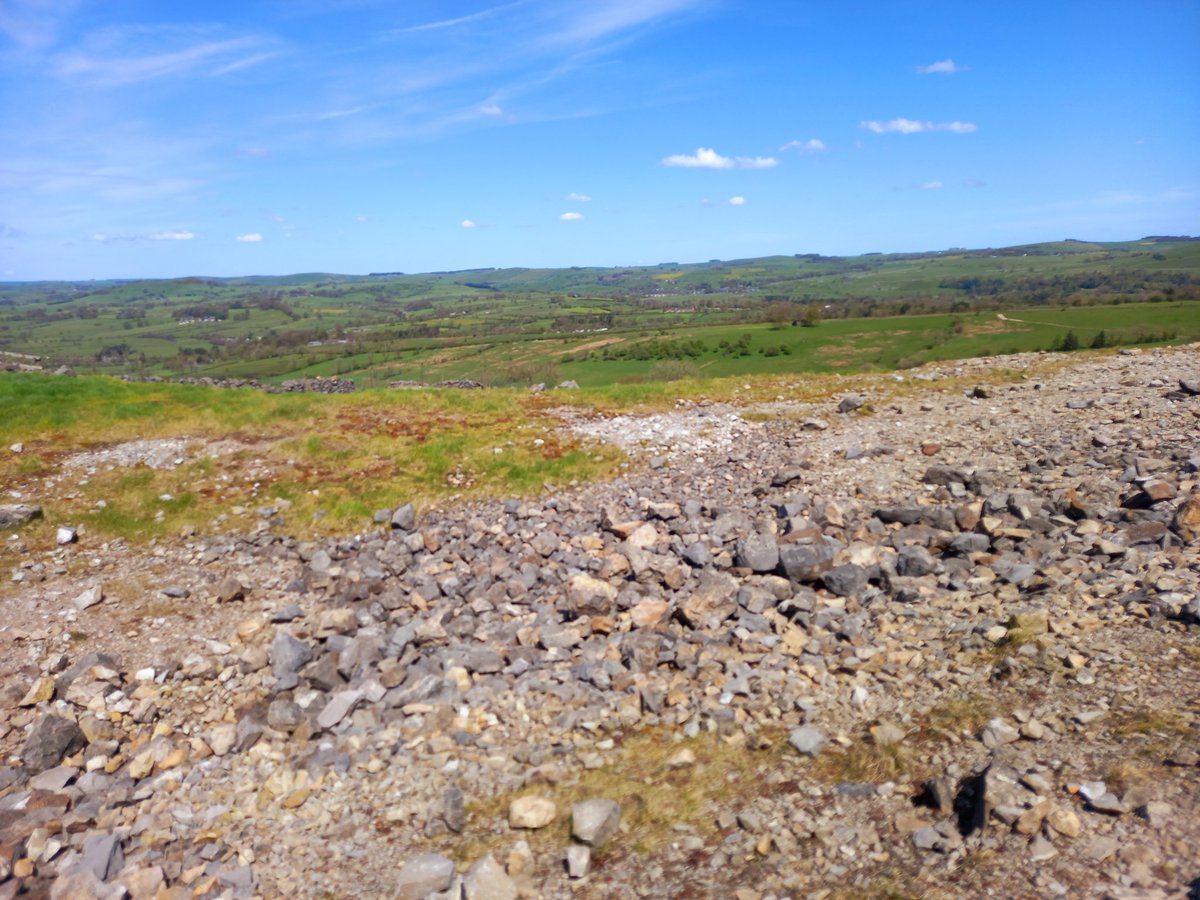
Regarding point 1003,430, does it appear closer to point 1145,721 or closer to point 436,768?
point 1145,721

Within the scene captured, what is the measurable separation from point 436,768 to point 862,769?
4.81 m

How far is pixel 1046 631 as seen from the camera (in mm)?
8766

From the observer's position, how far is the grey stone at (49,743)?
346 inches

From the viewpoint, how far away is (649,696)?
8.87 m

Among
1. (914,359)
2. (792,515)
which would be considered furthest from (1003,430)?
(914,359)

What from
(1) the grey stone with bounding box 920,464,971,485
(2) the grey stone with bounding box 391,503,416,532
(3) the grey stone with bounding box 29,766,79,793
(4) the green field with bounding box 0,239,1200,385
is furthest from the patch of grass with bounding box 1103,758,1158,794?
(4) the green field with bounding box 0,239,1200,385

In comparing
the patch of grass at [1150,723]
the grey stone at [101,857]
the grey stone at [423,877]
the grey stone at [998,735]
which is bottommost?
the grey stone at [101,857]

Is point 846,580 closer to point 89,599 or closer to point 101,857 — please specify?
point 101,857

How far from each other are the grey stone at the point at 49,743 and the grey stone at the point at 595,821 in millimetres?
7081

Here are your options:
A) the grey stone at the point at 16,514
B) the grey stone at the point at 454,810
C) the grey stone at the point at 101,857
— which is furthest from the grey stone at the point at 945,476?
the grey stone at the point at 16,514

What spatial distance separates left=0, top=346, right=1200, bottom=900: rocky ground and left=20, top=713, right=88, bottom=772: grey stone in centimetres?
3

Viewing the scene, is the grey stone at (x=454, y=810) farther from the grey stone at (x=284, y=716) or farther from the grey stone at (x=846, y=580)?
the grey stone at (x=846, y=580)

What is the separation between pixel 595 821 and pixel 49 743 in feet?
24.5

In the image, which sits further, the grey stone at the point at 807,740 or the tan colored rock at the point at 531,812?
the grey stone at the point at 807,740
